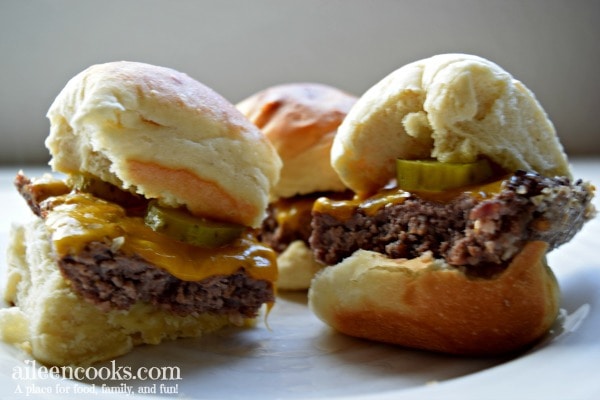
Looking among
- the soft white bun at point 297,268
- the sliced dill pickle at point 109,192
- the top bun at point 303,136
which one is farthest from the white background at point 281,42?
the sliced dill pickle at point 109,192

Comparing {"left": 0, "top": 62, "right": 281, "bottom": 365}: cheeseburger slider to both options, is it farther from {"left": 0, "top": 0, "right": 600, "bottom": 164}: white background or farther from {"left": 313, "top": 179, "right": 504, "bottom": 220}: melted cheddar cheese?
{"left": 0, "top": 0, "right": 600, "bottom": 164}: white background

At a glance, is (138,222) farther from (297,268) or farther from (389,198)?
(297,268)

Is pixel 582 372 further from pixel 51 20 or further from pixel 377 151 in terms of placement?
pixel 51 20

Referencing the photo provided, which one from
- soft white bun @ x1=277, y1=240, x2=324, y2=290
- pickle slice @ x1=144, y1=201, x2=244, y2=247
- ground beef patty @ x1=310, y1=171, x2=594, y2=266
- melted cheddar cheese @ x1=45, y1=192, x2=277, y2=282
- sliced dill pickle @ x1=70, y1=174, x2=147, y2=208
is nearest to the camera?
ground beef patty @ x1=310, y1=171, x2=594, y2=266

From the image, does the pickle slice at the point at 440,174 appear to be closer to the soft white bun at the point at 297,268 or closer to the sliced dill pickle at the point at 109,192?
the soft white bun at the point at 297,268

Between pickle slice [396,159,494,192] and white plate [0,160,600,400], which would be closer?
white plate [0,160,600,400]

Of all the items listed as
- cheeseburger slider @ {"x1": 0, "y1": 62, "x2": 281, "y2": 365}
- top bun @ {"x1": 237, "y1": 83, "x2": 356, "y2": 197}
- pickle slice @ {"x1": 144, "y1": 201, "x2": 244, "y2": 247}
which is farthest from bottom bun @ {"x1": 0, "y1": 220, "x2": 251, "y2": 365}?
top bun @ {"x1": 237, "y1": 83, "x2": 356, "y2": 197}

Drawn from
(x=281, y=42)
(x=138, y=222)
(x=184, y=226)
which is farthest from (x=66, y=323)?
(x=281, y=42)
